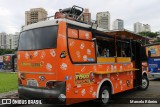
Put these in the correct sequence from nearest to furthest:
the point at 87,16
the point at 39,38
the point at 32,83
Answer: the point at 39,38 → the point at 32,83 → the point at 87,16

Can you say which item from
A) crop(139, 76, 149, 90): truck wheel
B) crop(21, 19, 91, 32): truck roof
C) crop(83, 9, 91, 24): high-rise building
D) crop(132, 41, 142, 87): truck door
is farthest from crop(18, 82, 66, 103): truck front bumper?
crop(139, 76, 149, 90): truck wheel

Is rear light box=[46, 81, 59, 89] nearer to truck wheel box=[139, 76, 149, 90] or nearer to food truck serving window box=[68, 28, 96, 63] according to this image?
food truck serving window box=[68, 28, 96, 63]

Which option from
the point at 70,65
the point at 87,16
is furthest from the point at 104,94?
the point at 87,16

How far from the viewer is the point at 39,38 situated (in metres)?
7.45

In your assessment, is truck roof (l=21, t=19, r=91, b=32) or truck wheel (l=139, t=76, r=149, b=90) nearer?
truck roof (l=21, t=19, r=91, b=32)

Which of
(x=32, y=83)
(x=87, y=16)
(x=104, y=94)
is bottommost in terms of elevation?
(x=104, y=94)

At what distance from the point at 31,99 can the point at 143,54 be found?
21.8 ft

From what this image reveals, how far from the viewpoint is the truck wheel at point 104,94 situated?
26.9 ft

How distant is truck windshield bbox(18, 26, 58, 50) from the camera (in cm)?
A: 707

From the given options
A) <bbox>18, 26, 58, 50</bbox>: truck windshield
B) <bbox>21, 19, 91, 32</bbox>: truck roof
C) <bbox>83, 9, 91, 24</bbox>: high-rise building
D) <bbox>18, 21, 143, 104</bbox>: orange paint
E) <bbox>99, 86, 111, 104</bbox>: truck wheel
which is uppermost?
<bbox>83, 9, 91, 24</bbox>: high-rise building

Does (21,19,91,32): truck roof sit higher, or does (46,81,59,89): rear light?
(21,19,91,32): truck roof

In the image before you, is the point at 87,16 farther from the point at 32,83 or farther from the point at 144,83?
the point at 144,83

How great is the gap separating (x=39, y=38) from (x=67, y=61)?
4.09 ft

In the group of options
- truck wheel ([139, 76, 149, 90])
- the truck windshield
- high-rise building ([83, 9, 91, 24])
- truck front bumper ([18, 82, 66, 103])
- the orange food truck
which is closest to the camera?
truck front bumper ([18, 82, 66, 103])
